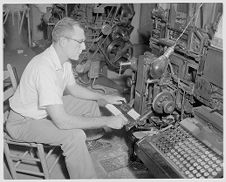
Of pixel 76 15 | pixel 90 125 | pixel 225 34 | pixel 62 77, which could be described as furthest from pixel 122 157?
pixel 76 15

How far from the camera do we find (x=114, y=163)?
2.83 meters

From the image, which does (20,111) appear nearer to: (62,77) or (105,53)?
(62,77)

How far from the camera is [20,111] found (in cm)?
234

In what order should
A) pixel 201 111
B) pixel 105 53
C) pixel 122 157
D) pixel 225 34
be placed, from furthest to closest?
pixel 105 53, pixel 122 157, pixel 201 111, pixel 225 34

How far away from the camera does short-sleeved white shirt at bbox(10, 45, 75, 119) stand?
2.13 m

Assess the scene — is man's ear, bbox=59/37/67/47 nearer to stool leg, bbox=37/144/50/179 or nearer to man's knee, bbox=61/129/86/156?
man's knee, bbox=61/129/86/156

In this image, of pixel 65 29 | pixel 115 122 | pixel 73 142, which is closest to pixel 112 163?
pixel 115 122

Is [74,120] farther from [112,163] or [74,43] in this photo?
[112,163]

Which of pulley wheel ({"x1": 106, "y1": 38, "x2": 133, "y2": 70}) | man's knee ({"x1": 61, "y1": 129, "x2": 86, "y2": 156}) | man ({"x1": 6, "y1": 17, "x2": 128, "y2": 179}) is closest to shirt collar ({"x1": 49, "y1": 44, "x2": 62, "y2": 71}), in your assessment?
man ({"x1": 6, "y1": 17, "x2": 128, "y2": 179})

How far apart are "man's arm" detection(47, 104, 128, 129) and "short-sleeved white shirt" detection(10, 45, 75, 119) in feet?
0.20

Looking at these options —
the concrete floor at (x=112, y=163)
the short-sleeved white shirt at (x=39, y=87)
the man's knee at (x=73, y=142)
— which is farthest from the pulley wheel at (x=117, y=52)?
the man's knee at (x=73, y=142)

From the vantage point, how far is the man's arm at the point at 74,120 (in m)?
2.15

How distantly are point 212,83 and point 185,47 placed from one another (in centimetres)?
39

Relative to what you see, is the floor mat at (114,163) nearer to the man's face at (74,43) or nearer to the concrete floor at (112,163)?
the concrete floor at (112,163)
